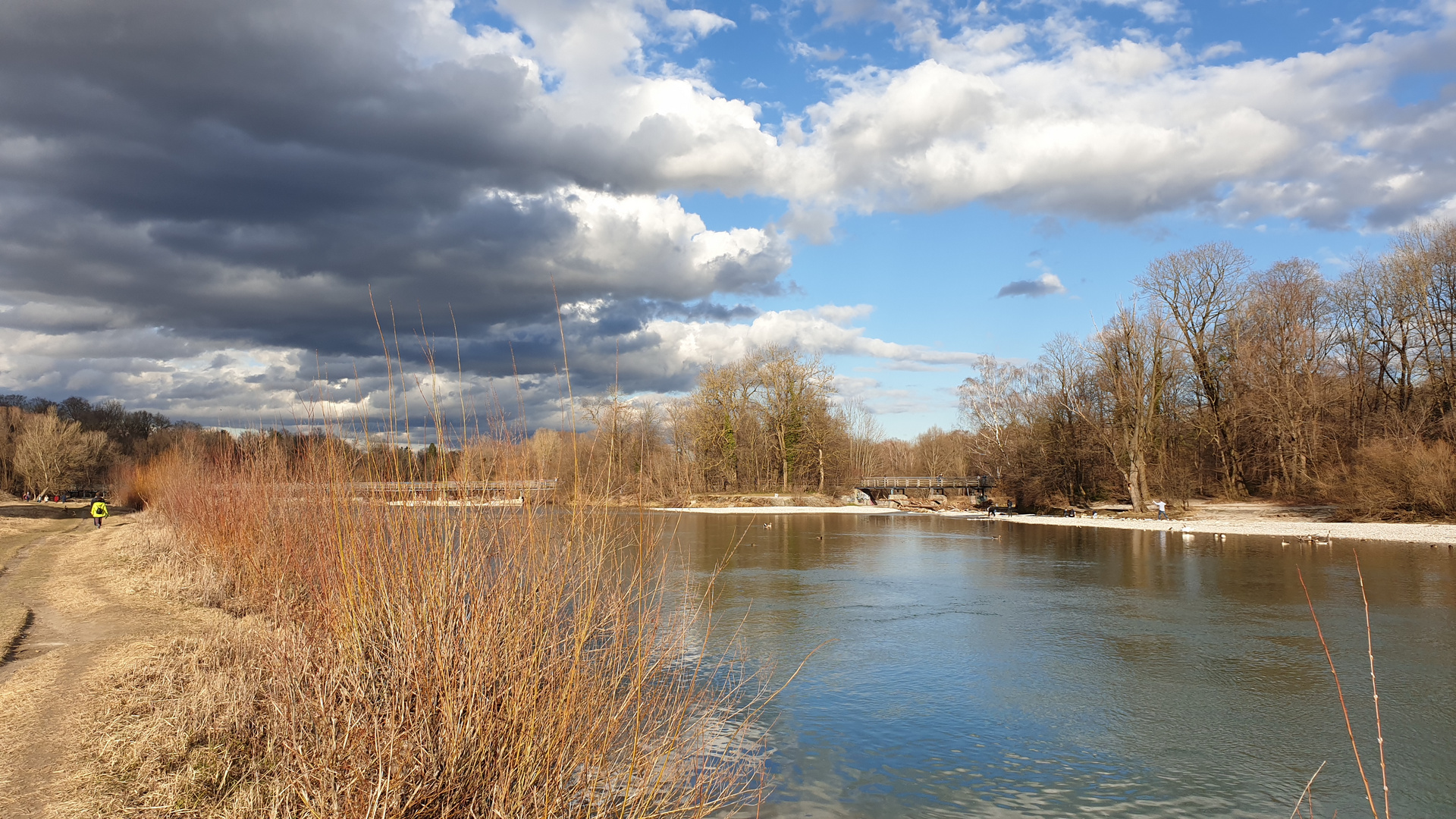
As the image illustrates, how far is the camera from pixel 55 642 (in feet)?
30.5

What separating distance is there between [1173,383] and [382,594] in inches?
2135

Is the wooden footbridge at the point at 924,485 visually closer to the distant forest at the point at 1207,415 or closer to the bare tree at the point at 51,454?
the distant forest at the point at 1207,415

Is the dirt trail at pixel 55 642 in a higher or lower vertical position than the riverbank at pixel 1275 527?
higher

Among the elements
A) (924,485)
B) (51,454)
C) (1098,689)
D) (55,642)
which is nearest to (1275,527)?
(1098,689)

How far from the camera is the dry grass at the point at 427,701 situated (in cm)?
434

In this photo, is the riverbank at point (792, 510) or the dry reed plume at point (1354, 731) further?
the riverbank at point (792, 510)

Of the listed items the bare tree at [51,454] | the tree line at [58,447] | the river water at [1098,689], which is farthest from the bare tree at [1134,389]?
the bare tree at [51,454]

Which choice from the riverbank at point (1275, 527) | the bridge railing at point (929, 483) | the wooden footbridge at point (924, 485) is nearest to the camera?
Answer: the riverbank at point (1275, 527)

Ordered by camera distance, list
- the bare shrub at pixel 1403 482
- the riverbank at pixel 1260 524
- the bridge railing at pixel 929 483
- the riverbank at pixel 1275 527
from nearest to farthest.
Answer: the riverbank at pixel 1275 527
the riverbank at pixel 1260 524
the bare shrub at pixel 1403 482
the bridge railing at pixel 929 483

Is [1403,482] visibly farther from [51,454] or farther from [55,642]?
[51,454]

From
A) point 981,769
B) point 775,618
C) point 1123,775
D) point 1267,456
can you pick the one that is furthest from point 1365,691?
point 1267,456

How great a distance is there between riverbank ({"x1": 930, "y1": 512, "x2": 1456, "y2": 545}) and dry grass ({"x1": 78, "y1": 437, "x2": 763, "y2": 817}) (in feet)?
107

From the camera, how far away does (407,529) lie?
17.6 ft

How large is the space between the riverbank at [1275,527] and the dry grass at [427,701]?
3272cm
